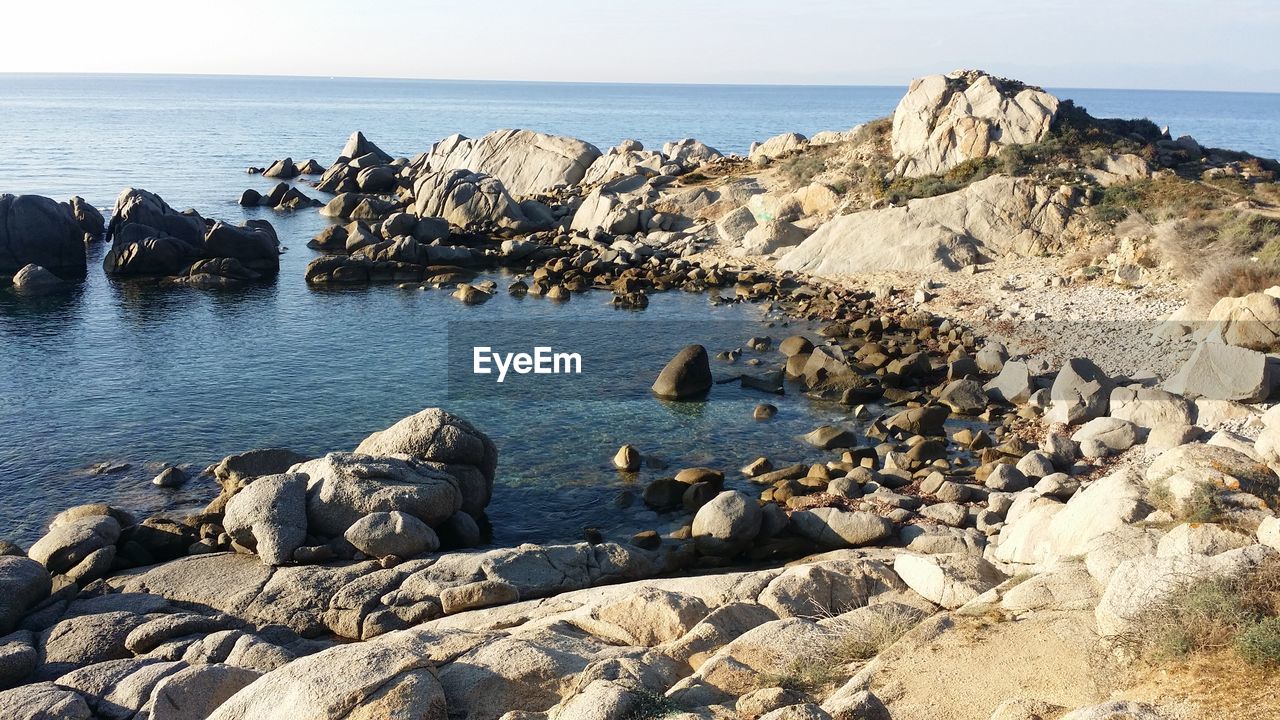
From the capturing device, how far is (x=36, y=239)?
51.8m

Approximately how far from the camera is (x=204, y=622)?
17.4 metres

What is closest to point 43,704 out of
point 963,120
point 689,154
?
point 963,120

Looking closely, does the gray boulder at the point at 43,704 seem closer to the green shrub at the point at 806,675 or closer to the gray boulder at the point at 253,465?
the green shrub at the point at 806,675

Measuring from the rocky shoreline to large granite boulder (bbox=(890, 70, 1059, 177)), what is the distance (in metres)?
2.61

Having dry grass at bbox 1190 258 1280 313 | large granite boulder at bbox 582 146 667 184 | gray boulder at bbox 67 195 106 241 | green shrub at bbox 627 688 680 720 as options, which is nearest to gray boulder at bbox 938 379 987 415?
dry grass at bbox 1190 258 1280 313

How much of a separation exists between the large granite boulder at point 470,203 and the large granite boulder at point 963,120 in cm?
2387

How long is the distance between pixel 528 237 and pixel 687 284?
565 inches

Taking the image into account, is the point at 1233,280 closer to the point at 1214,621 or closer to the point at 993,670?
the point at 1214,621

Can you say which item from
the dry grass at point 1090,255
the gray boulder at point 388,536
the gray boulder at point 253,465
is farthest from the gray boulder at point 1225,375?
the gray boulder at point 253,465

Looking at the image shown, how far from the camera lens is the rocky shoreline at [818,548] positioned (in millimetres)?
11312

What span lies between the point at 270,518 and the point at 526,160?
5865 cm

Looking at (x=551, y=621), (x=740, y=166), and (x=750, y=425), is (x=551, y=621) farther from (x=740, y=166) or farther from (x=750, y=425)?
(x=740, y=166)

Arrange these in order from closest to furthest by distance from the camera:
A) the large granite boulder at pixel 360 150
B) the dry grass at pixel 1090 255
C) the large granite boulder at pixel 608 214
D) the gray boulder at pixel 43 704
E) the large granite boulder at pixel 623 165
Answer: the gray boulder at pixel 43 704, the dry grass at pixel 1090 255, the large granite boulder at pixel 608 214, the large granite boulder at pixel 623 165, the large granite boulder at pixel 360 150

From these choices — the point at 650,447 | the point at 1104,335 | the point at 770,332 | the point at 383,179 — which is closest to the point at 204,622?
the point at 650,447
